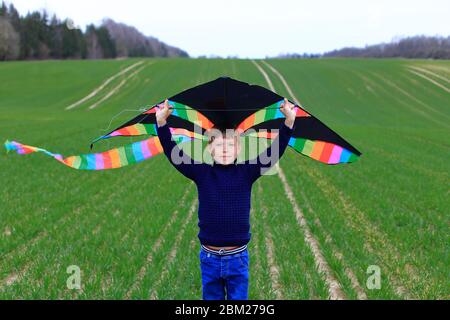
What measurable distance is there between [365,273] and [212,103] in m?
3.29

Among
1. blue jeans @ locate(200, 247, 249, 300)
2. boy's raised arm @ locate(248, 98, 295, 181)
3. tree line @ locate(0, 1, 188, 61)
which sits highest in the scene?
tree line @ locate(0, 1, 188, 61)

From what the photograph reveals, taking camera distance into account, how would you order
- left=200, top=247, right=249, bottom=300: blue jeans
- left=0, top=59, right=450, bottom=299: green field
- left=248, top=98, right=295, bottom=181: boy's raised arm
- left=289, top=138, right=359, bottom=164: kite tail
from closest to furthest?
left=200, top=247, right=249, bottom=300: blue jeans
left=248, top=98, right=295, bottom=181: boy's raised arm
left=289, top=138, right=359, bottom=164: kite tail
left=0, top=59, right=450, bottom=299: green field

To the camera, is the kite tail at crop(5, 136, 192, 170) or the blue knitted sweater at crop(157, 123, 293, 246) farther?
the kite tail at crop(5, 136, 192, 170)

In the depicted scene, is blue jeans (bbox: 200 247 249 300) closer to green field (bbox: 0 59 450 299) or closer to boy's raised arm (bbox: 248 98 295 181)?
boy's raised arm (bbox: 248 98 295 181)

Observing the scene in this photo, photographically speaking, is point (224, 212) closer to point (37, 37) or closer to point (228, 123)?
point (228, 123)

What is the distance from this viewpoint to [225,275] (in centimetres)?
352

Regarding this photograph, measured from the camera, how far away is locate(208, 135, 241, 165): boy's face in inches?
139

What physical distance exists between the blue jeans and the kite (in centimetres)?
143

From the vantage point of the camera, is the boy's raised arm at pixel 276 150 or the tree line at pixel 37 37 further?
the tree line at pixel 37 37

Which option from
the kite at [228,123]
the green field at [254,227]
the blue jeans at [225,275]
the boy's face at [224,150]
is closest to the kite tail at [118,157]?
the kite at [228,123]

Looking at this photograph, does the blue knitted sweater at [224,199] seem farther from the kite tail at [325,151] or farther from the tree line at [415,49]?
the tree line at [415,49]

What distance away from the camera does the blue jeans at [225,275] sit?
3508 millimetres

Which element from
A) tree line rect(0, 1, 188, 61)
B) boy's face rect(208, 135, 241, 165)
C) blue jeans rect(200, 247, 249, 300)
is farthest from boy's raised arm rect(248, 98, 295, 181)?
tree line rect(0, 1, 188, 61)
